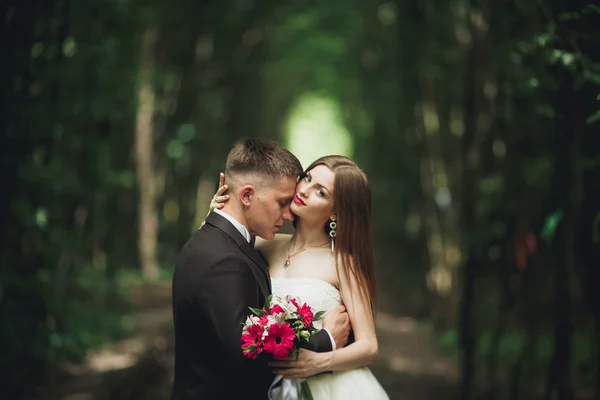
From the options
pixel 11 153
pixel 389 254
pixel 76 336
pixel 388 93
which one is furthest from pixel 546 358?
pixel 388 93

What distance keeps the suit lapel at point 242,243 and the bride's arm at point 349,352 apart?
41 centimetres

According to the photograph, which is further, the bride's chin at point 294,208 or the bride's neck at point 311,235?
the bride's neck at point 311,235

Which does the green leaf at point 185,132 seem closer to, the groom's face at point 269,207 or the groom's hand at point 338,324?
the groom's face at point 269,207

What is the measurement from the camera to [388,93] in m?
21.0

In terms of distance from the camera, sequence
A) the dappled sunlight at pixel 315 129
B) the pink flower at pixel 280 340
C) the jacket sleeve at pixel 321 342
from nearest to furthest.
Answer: the pink flower at pixel 280 340 → the jacket sleeve at pixel 321 342 → the dappled sunlight at pixel 315 129

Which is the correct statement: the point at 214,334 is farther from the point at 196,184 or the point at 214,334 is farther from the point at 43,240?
the point at 196,184

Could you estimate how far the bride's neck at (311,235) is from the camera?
4.28 metres

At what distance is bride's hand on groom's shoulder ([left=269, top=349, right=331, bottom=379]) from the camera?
12.2ft

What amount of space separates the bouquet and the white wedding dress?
1.08ft

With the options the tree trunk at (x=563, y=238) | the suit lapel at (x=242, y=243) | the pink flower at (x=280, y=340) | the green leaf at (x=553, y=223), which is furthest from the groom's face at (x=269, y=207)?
the tree trunk at (x=563, y=238)

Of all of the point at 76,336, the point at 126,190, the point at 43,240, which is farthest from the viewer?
the point at 126,190

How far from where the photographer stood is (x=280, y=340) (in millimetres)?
3506

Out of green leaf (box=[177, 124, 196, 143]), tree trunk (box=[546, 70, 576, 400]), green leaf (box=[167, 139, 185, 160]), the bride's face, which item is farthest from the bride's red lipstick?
green leaf (box=[177, 124, 196, 143])

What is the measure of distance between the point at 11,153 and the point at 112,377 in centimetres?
321
